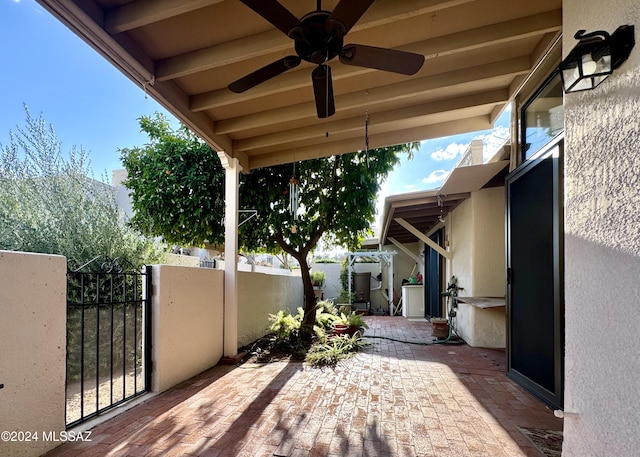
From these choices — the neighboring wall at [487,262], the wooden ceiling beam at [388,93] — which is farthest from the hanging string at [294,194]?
the neighboring wall at [487,262]

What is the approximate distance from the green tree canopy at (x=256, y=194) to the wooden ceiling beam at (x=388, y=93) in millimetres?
1250

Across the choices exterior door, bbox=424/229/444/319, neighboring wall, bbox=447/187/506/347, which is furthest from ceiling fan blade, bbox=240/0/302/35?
exterior door, bbox=424/229/444/319

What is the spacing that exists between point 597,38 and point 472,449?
8.19ft

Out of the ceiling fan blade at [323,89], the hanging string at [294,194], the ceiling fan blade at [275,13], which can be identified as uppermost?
the ceiling fan blade at [275,13]

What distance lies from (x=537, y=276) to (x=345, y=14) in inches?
109

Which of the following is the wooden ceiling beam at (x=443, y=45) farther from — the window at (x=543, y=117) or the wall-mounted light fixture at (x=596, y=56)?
the wall-mounted light fixture at (x=596, y=56)

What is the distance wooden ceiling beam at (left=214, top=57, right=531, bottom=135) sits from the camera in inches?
130

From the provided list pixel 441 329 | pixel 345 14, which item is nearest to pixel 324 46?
pixel 345 14

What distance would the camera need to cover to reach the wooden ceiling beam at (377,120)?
389cm

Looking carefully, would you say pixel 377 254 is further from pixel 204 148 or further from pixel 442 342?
pixel 204 148

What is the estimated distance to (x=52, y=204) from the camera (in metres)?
3.92

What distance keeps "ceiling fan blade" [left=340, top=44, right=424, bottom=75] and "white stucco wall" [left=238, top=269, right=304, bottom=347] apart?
12.3ft

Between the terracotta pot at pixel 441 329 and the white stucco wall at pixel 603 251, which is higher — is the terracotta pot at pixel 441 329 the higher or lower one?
the lower one

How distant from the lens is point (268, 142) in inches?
177
